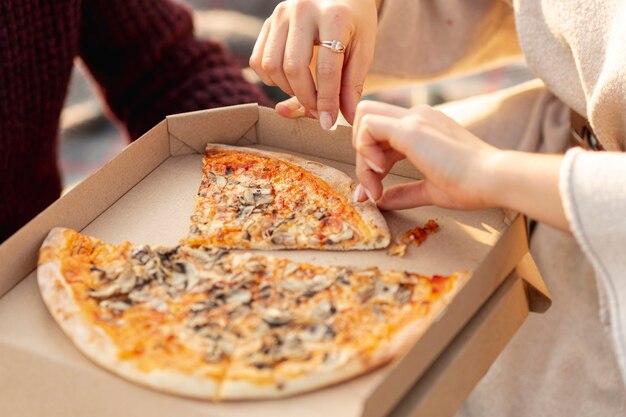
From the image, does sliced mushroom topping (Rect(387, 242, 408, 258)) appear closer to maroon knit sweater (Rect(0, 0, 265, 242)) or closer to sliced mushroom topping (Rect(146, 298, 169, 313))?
sliced mushroom topping (Rect(146, 298, 169, 313))

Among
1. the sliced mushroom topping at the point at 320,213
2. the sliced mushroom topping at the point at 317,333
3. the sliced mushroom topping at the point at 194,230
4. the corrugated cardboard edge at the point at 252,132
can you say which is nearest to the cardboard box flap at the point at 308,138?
the corrugated cardboard edge at the point at 252,132

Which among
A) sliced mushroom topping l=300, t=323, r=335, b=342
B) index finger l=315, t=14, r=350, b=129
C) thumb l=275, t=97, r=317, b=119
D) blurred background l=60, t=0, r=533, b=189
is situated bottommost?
blurred background l=60, t=0, r=533, b=189

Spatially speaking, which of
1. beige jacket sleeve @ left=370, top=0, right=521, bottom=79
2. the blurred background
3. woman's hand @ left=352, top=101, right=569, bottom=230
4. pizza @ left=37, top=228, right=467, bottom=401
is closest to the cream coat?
beige jacket sleeve @ left=370, top=0, right=521, bottom=79

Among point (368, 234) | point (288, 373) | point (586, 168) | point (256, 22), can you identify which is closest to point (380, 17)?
point (368, 234)

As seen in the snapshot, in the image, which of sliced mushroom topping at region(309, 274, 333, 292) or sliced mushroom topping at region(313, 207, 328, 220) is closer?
sliced mushroom topping at region(309, 274, 333, 292)

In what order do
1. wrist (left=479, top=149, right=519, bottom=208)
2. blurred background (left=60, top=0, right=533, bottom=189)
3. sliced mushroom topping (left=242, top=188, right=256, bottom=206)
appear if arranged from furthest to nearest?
blurred background (left=60, top=0, right=533, bottom=189), sliced mushroom topping (left=242, top=188, right=256, bottom=206), wrist (left=479, top=149, right=519, bottom=208)

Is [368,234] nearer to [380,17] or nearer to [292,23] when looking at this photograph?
[292,23]
